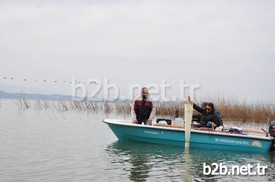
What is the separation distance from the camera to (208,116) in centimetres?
1080

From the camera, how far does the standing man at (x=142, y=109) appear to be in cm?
1120

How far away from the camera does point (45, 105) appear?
84.6ft

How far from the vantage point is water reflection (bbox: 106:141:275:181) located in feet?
23.9

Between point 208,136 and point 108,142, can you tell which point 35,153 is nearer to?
point 108,142

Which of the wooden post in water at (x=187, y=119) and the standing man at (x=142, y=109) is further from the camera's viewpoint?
the standing man at (x=142, y=109)

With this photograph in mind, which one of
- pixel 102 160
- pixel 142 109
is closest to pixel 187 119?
pixel 142 109

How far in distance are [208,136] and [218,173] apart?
8.95 feet

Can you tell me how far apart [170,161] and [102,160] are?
1.40 metres

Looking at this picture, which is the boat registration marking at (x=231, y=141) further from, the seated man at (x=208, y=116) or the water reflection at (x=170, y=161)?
the seated man at (x=208, y=116)

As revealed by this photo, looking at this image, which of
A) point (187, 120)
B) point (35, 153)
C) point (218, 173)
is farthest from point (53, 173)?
point (187, 120)

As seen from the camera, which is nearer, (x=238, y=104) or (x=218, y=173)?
(x=218, y=173)

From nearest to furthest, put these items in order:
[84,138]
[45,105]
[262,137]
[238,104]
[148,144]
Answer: [262,137], [148,144], [84,138], [238,104], [45,105]

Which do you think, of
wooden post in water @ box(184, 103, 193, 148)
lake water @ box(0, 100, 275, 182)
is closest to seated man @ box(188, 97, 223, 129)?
wooden post in water @ box(184, 103, 193, 148)

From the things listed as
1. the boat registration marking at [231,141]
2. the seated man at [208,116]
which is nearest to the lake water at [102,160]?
the boat registration marking at [231,141]
